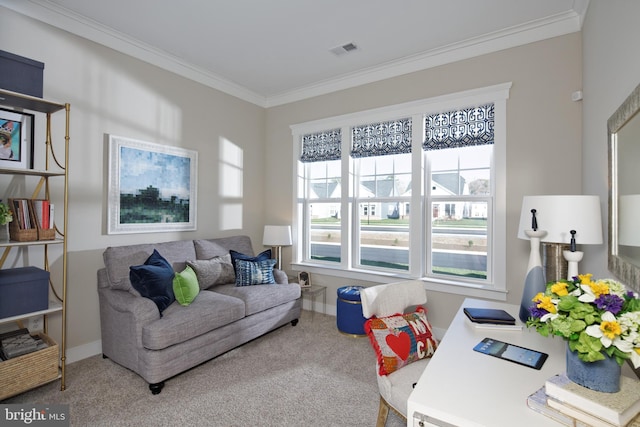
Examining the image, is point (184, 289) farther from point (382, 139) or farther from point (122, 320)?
point (382, 139)

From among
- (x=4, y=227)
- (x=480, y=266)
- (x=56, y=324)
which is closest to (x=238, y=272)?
(x=56, y=324)

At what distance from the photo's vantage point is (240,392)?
237 centimetres

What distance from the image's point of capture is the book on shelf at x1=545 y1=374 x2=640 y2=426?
0.89 metres

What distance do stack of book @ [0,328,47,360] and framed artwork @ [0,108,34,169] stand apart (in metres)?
1.22

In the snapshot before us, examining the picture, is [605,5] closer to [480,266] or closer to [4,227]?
[480,266]

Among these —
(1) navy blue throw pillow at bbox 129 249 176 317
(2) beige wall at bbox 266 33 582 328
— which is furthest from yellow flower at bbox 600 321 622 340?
(1) navy blue throw pillow at bbox 129 249 176 317

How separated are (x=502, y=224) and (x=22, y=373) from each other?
3.90m

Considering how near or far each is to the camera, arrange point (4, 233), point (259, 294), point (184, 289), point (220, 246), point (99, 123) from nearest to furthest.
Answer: point (4, 233), point (184, 289), point (99, 123), point (259, 294), point (220, 246)

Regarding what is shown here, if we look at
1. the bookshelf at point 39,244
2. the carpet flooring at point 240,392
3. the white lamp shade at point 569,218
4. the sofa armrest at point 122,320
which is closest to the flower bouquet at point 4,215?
the bookshelf at point 39,244

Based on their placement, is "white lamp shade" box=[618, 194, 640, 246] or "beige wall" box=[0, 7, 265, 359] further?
"beige wall" box=[0, 7, 265, 359]

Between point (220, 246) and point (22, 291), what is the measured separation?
1.80m

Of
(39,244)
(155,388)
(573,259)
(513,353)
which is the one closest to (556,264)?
(573,259)

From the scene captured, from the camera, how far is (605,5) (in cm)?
193

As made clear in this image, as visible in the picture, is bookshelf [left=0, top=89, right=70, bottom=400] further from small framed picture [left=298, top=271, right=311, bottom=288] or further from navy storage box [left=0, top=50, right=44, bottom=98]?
small framed picture [left=298, top=271, right=311, bottom=288]
